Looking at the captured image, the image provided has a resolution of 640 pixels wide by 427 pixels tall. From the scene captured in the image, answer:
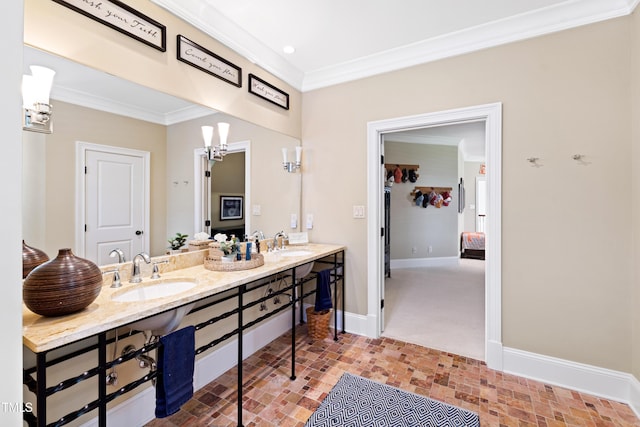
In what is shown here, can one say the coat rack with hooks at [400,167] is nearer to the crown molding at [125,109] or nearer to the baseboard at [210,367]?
the baseboard at [210,367]

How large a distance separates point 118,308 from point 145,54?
146cm

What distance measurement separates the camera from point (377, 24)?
2.21 metres

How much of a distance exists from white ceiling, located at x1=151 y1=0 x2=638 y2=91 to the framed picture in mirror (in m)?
1.20

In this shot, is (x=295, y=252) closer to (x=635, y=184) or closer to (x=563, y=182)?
(x=563, y=182)

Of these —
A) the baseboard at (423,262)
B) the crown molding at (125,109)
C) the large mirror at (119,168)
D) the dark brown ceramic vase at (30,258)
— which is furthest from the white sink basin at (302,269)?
the baseboard at (423,262)

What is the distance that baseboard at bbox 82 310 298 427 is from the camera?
160cm

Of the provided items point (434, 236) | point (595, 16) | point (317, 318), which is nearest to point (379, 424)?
point (317, 318)

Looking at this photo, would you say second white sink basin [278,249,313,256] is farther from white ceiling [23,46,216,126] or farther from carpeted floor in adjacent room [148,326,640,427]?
white ceiling [23,46,216,126]

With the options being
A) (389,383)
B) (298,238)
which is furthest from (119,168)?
(389,383)

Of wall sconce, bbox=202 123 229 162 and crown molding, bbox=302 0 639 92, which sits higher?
crown molding, bbox=302 0 639 92

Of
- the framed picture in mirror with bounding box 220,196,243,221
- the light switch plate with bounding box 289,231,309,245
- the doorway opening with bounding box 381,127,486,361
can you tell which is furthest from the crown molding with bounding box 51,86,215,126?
the doorway opening with bounding box 381,127,486,361

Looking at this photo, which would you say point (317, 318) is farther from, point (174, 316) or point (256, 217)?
point (174, 316)

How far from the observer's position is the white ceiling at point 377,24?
1976 millimetres

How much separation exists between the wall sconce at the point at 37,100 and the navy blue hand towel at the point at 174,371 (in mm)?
1135
